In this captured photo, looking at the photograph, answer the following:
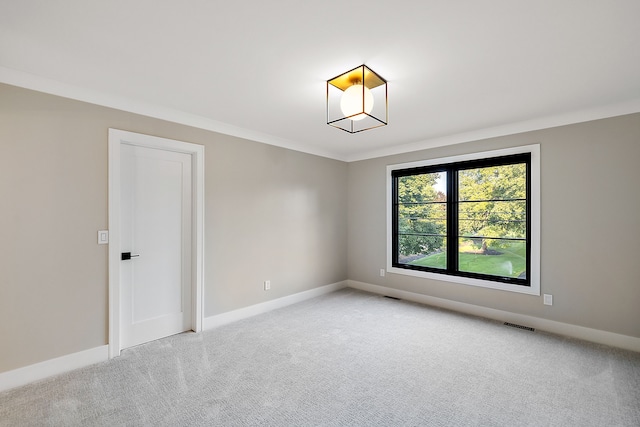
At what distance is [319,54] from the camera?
2.05 meters

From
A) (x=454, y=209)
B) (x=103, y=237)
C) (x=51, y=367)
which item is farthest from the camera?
(x=454, y=209)

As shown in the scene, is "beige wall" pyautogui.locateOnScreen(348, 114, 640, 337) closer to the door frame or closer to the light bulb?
the light bulb

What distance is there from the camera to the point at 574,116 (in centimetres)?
318

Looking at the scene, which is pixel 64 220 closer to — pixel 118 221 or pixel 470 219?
pixel 118 221

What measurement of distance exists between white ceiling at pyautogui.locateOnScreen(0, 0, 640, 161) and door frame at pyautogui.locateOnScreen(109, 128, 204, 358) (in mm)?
305

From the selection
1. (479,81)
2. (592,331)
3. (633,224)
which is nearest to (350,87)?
(479,81)

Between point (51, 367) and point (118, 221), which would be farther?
point (118, 221)

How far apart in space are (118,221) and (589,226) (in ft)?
15.7

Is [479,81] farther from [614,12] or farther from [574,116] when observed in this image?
[574,116]

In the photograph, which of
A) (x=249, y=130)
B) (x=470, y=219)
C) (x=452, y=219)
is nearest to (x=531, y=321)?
(x=470, y=219)

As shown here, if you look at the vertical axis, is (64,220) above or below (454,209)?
below

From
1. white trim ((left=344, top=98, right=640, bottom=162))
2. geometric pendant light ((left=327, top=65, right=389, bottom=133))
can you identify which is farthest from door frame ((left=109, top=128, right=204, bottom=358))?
white trim ((left=344, top=98, right=640, bottom=162))

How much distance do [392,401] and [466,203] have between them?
2899mm

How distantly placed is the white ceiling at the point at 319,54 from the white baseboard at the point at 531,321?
2.26 metres
